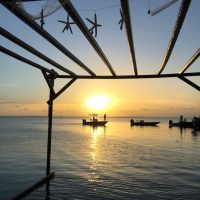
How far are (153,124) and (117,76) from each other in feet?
290

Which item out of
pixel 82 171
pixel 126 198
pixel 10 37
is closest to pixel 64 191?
pixel 126 198

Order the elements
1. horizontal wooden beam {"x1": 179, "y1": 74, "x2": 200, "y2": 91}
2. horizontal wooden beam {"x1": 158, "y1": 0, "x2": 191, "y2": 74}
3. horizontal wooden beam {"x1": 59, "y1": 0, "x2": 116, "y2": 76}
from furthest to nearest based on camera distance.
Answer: horizontal wooden beam {"x1": 179, "y1": 74, "x2": 200, "y2": 91} → horizontal wooden beam {"x1": 59, "y1": 0, "x2": 116, "y2": 76} → horizontal wooden beam {"x1": 158, "y1": 0, "x2": 191, "y2": 74}

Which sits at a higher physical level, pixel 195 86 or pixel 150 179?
pixel 195 86

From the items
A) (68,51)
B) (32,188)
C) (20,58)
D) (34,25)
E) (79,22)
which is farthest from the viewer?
(32,188)

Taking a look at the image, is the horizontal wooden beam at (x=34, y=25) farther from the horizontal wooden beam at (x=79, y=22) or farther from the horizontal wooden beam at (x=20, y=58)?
the horizontal wooden beam at (x=20, y=58)

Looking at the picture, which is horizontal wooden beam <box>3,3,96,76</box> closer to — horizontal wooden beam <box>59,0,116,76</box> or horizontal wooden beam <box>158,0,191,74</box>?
horizontal wooden beam <box>59,0,116,76</box>

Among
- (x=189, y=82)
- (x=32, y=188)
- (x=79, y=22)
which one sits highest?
(x=79, y=22)

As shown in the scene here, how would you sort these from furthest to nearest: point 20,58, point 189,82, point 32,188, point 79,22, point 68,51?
point 32,188, point 189,82, point 20,58, point 68,51, point 79,22

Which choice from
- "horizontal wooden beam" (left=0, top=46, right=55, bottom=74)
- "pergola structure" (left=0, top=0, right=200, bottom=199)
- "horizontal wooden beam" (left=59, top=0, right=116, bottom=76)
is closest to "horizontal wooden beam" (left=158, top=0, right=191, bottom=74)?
"pergola structure" (left=0, top=0, right=200, bottom=199)

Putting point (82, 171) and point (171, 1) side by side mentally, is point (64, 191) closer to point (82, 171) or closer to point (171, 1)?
point (82, 171)

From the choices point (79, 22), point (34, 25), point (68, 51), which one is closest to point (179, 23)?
point (79, 22)

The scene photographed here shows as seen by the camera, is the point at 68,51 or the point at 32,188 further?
the point at 32,188

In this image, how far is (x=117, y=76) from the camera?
11.9m

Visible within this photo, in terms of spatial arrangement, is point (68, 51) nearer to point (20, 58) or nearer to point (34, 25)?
point (20, 58)
